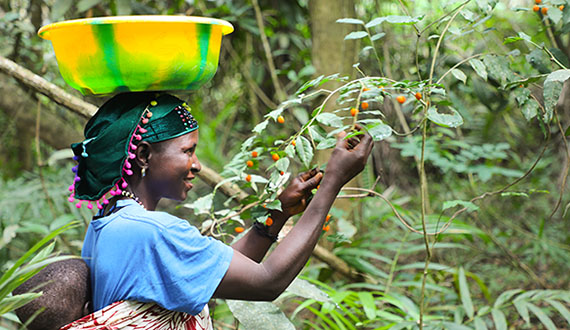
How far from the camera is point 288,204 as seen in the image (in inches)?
63.5

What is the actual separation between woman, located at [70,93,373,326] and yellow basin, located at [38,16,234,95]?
0.09 metres

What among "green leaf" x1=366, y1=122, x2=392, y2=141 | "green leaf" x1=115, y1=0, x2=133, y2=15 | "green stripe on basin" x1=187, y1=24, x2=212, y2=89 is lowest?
"green leaf" x1=366, y1=122, x2=392, y2=141

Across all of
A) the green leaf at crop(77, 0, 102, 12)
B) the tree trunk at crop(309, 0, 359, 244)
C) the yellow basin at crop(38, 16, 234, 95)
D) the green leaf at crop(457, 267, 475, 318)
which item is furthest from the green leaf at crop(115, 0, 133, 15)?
the green leaf at crop(457, 267, 475, 318)

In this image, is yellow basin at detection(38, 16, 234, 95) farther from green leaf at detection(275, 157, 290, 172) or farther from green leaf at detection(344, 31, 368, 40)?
green leaf at detection(344, 31, 368, 40)

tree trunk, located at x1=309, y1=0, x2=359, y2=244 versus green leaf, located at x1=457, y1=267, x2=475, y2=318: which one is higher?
tree trunk, located at x1=309, y1=0, x2=359, y2=244

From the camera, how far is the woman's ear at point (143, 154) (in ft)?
4.57

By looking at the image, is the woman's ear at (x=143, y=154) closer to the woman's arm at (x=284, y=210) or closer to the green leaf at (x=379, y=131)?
the woman's arm at (x=284, y=210)

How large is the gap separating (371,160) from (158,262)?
8.85ft

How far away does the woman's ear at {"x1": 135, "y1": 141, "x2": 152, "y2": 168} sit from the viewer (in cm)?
139

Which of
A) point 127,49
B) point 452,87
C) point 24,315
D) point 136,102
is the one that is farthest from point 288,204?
point 452,87

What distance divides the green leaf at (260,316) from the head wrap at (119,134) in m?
0.62

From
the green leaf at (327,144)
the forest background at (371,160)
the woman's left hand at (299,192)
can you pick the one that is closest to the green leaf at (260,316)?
the forest background at (371,160)

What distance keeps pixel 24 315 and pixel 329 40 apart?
208 cm

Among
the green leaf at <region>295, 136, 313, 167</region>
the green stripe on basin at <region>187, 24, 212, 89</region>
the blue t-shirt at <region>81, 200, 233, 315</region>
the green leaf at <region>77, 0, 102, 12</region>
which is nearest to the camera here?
the blue t-shirt at <region>81, 200, 233, 315</region>
